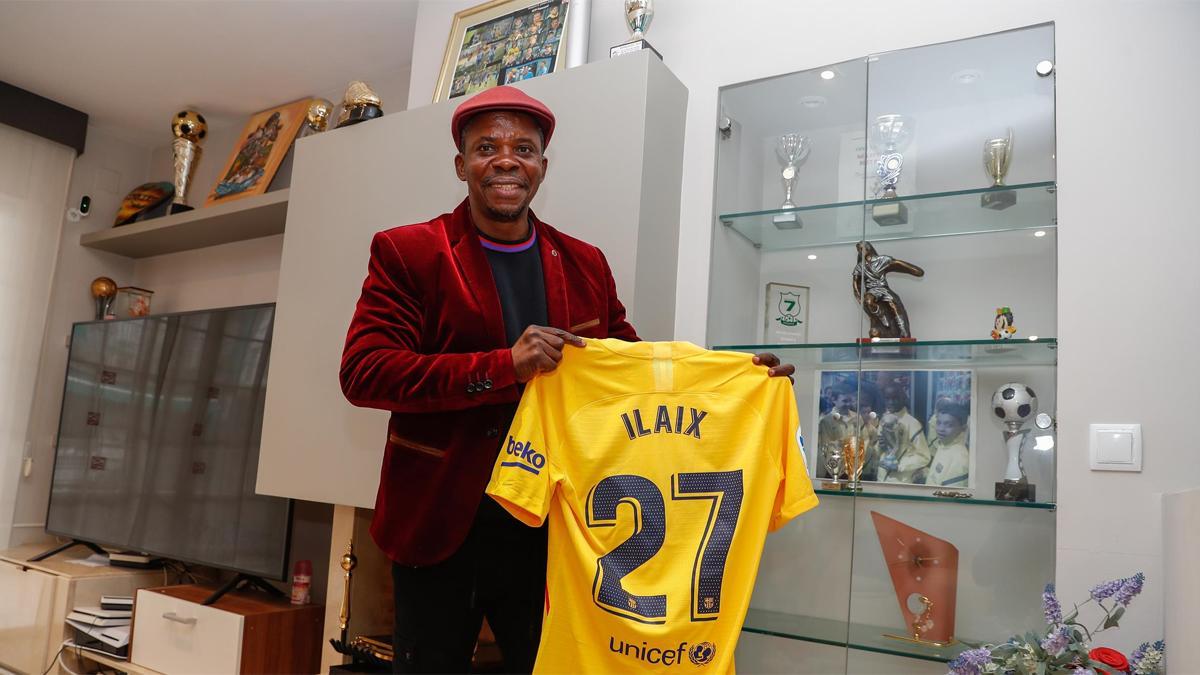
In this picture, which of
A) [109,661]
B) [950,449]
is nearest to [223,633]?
[109,661]

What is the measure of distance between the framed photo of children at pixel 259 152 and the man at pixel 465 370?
8.08 ft

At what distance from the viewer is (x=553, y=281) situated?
1673 millimetres

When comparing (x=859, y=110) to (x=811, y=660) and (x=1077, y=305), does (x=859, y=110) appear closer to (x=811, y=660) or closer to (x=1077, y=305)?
(x=1077, y=305)

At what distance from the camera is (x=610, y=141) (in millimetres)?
2066

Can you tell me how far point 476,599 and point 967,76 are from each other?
5.11 ft

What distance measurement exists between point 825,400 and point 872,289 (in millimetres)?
282

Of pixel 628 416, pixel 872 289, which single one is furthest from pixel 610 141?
pixel 628 416

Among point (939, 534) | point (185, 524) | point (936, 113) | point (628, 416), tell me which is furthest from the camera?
point (185, 524)

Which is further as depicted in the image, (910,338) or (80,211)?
(80,211)

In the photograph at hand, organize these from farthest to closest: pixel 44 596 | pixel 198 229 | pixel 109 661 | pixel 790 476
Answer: pixel 198 229 → pixel 44 596 → pixel 109 661 → pixel 790 476

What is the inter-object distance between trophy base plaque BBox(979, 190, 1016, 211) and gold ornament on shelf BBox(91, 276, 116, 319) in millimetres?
4149

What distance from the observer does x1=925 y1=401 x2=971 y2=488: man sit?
181 centimetres

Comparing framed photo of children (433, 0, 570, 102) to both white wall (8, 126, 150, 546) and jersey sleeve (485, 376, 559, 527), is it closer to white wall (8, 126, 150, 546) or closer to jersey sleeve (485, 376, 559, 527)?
jersey sleeve (485, 376, 559, 527)

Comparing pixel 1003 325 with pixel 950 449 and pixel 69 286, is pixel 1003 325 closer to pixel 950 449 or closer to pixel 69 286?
pixel 950 449
